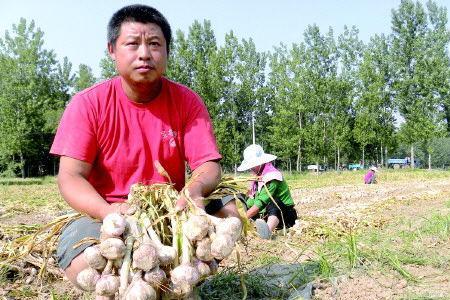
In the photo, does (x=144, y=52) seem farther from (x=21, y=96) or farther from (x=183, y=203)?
(x=21, y=96)

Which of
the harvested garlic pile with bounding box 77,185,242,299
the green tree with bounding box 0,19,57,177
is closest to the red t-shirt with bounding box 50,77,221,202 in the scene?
the harvested garlic pile with bounding box 77,185,242,299

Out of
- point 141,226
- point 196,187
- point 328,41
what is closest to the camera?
point 141,226

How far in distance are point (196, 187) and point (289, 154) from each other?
1086 inches

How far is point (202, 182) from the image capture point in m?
2.30

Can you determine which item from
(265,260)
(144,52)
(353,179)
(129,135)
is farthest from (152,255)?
(353,179)

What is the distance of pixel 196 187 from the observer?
2240 millimetres

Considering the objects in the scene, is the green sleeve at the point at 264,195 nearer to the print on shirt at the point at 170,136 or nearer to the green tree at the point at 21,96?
the print on shirt at the point at 170,136

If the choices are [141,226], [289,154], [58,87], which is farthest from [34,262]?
[58,87]

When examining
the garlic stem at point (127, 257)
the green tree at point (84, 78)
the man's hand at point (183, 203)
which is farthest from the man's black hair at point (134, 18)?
the green tree at point (84, 78)

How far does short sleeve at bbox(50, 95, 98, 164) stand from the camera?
236cm

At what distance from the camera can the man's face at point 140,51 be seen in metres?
2.39

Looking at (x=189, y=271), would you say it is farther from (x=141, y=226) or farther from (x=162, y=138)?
(x=162, y=138)

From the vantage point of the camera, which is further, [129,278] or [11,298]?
[11,298]

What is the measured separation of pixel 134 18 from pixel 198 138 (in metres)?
0.66
